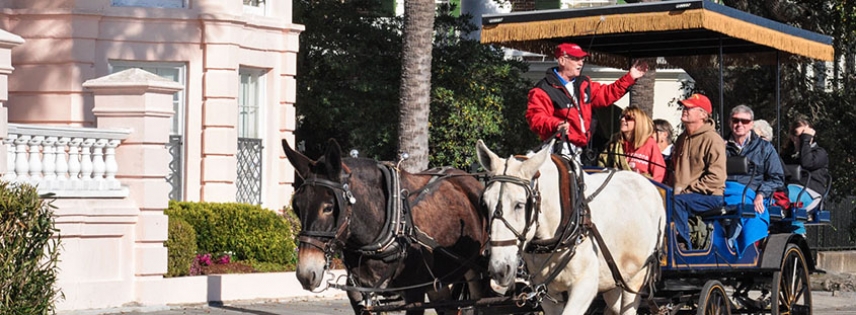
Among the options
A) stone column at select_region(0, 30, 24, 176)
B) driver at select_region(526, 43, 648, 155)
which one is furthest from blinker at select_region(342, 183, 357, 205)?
stone column at select_region(0, 30, 24, 176)

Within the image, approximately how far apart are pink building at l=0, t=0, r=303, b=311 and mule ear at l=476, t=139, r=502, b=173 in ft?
23.9

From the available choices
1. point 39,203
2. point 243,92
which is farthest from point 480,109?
point 39,203

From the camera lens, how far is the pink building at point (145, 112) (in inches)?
648

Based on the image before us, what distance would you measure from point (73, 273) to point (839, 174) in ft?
42.0

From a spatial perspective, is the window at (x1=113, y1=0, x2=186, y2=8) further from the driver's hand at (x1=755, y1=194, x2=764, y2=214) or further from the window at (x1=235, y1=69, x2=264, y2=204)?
the driver's hand at (x1=755, y1=194, x2=764, y2=214)

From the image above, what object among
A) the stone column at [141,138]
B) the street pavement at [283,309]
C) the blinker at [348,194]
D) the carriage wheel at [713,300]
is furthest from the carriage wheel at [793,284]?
the stone column at [141,138]

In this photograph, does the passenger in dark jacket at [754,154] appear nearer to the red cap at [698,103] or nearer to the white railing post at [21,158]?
the red cap at [698,103]

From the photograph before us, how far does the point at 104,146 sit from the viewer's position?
16.7 m

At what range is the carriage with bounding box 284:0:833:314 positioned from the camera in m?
10.1

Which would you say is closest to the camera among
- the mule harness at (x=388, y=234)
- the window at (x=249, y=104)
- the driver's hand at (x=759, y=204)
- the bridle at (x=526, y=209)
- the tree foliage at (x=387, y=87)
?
the bridle at (x=526, y=209)

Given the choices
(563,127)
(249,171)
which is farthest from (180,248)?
(563,127)

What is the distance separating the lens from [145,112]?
16.7 meters

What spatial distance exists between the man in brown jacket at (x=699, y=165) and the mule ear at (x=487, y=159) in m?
2.39

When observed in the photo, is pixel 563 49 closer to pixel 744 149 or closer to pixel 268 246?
pixel 744 149
